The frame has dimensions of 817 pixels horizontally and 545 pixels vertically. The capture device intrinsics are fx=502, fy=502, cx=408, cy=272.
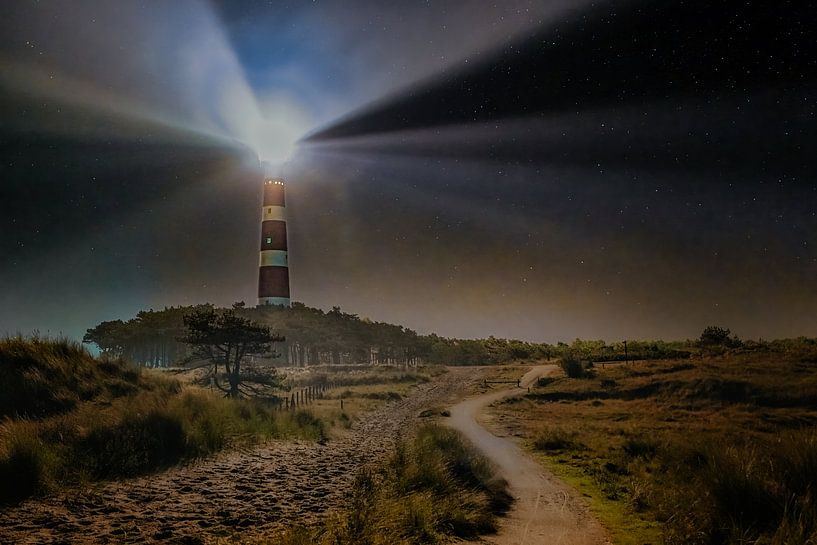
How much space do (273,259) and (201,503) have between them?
54729 millimetres

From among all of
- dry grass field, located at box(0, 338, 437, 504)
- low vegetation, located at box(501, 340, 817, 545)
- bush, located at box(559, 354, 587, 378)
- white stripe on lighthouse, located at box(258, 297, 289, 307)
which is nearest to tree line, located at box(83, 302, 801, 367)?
white stripe on lighthouse, located at box(258, 297, 289, 307)

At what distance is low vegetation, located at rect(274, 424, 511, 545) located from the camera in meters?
8.51

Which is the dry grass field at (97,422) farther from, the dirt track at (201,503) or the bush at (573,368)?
the bush at (573,368)

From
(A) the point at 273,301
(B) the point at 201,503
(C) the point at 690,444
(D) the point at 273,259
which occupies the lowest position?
(C) the point at 690,444

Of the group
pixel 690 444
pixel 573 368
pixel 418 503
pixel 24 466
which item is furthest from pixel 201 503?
pixel 573 368

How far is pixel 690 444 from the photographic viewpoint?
1781 centimetres

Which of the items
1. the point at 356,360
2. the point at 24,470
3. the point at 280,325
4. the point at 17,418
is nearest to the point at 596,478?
the point at 24,470

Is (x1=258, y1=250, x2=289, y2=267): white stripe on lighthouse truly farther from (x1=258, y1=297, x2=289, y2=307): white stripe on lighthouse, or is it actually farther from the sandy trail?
the sandy trail

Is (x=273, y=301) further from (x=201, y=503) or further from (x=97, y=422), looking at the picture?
(x=201, y=503)

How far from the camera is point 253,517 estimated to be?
30.6ft

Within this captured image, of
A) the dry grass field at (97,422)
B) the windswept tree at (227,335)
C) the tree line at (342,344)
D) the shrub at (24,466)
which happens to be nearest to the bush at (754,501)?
the dry grass field at (97,422)

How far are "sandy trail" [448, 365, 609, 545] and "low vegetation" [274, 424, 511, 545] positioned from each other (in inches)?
18.6

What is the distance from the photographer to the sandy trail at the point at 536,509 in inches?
417

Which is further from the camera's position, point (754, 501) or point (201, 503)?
point (201, 503)
